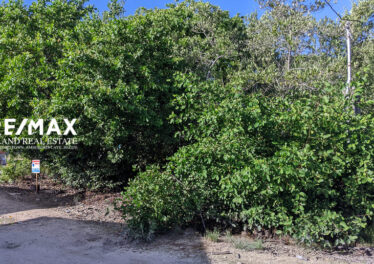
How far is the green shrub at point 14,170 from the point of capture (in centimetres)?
1222

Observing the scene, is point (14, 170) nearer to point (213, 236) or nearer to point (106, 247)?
point (106, 247)

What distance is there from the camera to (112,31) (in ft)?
27.6

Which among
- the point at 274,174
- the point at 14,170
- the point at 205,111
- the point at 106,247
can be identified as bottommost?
the point at 106,247

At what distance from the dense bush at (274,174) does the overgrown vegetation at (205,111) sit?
3 cm

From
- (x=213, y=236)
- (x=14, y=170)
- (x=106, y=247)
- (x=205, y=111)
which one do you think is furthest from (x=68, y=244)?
(x=14, y=170)

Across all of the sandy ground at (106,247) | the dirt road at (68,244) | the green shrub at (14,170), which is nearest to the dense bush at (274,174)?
the sandy ground at (106,247)

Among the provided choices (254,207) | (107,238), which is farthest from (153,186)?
(254,207)

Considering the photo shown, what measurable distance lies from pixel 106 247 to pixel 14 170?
27.3 ft

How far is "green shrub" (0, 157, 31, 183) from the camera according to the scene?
12220mm

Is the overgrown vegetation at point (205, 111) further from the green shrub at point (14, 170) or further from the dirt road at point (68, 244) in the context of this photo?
the green shrub at point (14, 170)

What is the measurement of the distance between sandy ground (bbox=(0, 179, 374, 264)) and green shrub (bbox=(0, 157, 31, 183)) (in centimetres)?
452

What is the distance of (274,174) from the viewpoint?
229 inches

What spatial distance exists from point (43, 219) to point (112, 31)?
4.88 m

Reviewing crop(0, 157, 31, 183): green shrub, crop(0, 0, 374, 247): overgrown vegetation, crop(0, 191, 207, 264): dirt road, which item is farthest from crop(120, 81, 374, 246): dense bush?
crop(0, 157, 31, 183): green shrub
